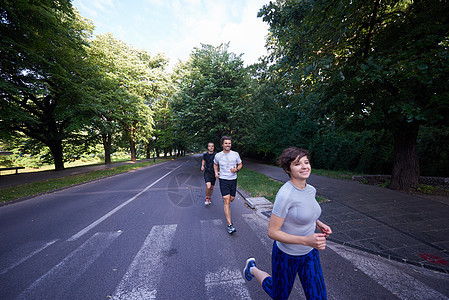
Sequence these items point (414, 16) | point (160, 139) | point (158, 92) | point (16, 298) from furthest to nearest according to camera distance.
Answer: point (160, 139)
point (158, 92)
point (414, 16)
point (16, 298)

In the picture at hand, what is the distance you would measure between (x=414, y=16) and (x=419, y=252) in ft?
21.7

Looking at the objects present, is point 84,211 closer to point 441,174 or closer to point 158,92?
point 441,174

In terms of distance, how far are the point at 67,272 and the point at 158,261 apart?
131 centimetres

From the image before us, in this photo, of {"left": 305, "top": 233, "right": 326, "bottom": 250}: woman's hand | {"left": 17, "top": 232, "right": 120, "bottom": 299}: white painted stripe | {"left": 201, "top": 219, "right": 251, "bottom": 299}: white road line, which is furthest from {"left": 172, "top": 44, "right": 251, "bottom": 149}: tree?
{"left": 305, "top": 233, "right": 326, "bottom": 250}: woman's hand

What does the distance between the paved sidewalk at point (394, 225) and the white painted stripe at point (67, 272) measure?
4.48 meters

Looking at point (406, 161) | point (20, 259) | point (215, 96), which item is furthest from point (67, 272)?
point (215, 96)

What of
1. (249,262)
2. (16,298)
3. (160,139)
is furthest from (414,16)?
(160,139)

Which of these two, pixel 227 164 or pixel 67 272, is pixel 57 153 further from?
pixel 227 164

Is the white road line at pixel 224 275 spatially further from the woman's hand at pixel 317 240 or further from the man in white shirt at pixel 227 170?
the woman's hand at pixel 317 240

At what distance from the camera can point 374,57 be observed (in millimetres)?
5363

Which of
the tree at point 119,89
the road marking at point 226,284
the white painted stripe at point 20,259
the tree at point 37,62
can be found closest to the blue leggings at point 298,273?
the road marking at point 226,284

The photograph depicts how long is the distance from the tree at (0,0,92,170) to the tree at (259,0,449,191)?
1055 cm

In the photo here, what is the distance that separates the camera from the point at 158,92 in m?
25.5

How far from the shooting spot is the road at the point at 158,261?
219 centimetres
